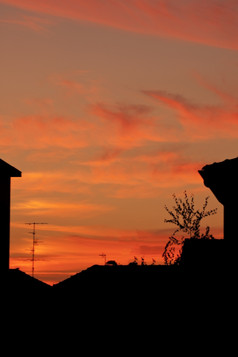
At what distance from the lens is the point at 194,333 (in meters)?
21.7

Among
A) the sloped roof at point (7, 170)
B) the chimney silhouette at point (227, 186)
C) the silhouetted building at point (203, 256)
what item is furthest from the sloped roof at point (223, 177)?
the sloped roof at point (7, 170)

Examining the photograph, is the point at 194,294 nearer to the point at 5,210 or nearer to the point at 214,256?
the point at 214,256

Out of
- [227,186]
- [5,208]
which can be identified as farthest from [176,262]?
[227,186]

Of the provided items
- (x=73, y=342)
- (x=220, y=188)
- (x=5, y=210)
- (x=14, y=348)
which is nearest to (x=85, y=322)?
(x=73, y=342)

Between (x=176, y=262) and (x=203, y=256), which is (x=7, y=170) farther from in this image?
(x=203, y=256)

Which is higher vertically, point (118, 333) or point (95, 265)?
point (95, 265)

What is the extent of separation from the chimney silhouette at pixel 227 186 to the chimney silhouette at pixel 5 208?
1356 centimetres

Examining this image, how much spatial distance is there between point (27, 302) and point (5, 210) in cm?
428

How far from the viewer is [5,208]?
122ft

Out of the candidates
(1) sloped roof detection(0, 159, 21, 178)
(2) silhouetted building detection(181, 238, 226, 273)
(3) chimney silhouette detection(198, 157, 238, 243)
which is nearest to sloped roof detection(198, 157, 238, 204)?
(3) chimney silhouette detection(198, 157, 238, 243)

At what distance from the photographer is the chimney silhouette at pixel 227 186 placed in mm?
23469

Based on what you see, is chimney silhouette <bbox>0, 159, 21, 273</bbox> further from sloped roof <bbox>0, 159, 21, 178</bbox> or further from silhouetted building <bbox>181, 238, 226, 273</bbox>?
silhouetted building <bbox>181, 238, 226, 273</bbox>

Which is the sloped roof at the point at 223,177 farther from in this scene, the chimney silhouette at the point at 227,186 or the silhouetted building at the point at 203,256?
the silhouetted building at the point at 203,256

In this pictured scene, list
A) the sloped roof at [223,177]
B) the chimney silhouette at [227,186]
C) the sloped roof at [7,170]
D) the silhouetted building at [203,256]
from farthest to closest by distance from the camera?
the sloped roof at [7,170]
the chimney silhouette at [227,186]
the sloped roof at [223,177]
the silhouetted building at [203,256]
